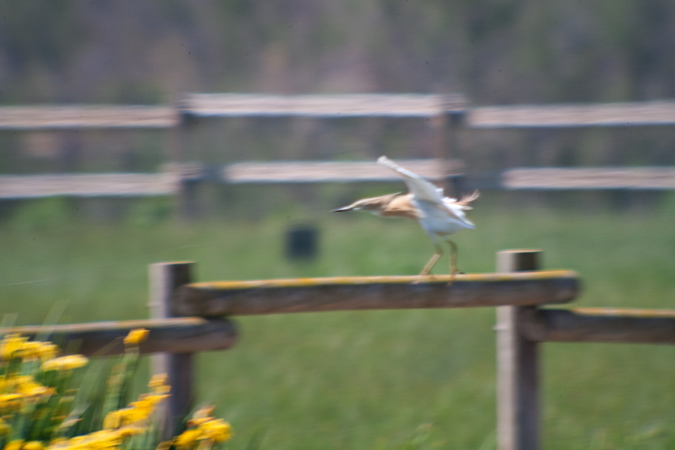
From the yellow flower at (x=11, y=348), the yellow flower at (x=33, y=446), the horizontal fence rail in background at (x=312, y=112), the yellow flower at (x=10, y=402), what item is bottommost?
the yellow flower at (x=33, y=446)

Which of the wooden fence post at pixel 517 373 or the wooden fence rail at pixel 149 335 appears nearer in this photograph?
the wooden fence rail at pixel 149 335

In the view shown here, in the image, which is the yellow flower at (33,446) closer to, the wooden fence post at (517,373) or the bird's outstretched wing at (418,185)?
the bird's outstretched wing at (418,185)

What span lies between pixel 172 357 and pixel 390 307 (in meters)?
0.62

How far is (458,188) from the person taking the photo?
16.0 feet

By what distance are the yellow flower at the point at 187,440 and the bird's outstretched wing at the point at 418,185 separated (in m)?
0.71

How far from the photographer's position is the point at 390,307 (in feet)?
6.21

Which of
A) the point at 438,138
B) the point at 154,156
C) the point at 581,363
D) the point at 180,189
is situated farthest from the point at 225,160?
the point at 581,363

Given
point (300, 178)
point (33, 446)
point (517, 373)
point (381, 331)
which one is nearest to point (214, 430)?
point (33, 446)

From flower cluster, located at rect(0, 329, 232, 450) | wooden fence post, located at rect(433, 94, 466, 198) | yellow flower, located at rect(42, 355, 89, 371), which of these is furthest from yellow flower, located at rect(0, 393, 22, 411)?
wooden fence post, located at rect(433, 94, 466, 198)

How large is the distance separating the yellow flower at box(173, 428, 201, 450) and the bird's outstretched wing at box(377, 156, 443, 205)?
27.9 inches

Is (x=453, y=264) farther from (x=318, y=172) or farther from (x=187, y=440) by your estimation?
(x=318, y=172)

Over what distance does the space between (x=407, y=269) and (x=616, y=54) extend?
16.6ft

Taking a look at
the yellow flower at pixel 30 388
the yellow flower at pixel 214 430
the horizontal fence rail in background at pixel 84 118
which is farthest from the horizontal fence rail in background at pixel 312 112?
the yellow flower at pixel 214 430

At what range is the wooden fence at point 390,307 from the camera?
1813mm
